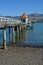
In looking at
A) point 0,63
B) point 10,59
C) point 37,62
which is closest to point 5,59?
point 10,59

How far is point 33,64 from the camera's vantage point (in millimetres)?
12500

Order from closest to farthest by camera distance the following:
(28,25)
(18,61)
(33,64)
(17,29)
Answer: (33,64), (18,61), (17,29), (28,25)

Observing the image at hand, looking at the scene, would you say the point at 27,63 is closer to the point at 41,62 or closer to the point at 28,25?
the point at 41,62

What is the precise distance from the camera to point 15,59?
13961mm

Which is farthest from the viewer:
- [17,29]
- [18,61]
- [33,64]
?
[17,29]

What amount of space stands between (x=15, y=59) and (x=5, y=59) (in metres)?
0.63

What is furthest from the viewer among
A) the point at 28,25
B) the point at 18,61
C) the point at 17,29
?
the point at 28,25

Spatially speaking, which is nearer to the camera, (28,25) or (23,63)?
(23,63)

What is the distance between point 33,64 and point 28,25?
5684 cm

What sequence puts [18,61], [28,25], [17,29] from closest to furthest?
[18,61] < [17,29] < [28,25]

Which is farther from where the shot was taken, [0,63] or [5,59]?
[5,59]

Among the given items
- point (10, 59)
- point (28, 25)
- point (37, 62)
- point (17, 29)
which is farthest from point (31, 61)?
point (28, 25)

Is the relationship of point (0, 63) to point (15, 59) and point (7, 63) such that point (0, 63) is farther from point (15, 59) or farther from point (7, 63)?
Answer: point (15, 59)

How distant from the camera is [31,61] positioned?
13.4 meters
